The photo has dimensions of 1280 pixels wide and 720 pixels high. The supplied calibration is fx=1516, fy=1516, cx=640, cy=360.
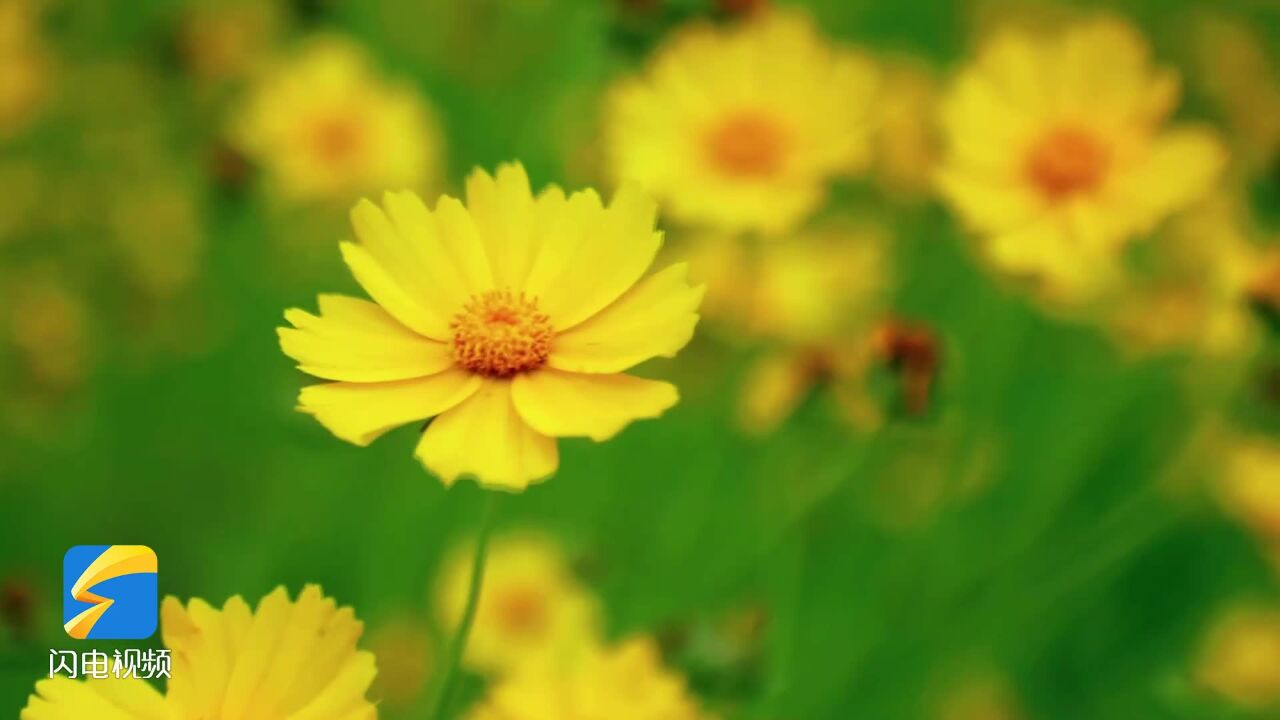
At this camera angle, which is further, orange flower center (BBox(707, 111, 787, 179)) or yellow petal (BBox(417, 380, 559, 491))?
orange flower center (BBox(707, 111, 787, 179))

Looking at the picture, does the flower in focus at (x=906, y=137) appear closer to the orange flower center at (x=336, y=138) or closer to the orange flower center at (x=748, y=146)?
the orange flower center at (x=748, y=146)

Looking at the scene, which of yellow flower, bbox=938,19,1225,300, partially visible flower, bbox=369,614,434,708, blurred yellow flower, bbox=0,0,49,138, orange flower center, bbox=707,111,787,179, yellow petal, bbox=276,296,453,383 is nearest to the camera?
yellow petal, bbox=276,296,453,383

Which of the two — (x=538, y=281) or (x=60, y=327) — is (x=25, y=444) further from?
(x=538, y=281)

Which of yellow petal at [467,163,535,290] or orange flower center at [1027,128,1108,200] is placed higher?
orange flower center at [1027,128,1108,200]

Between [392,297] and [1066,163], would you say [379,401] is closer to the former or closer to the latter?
[392,297]

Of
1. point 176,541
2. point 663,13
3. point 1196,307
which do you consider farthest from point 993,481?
point 176,541

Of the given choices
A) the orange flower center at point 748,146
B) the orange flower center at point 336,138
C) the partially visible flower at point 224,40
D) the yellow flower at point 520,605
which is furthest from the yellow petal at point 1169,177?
the partially visible flower at point 224,40

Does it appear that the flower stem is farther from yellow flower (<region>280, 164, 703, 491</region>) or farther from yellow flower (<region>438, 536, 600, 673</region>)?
yellow flower (<region>438, 536, 600, 673</region>)

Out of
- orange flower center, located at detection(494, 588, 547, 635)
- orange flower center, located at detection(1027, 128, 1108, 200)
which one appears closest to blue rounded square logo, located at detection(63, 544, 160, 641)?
orange flower center, located at detection(494, 588, 547, 635)

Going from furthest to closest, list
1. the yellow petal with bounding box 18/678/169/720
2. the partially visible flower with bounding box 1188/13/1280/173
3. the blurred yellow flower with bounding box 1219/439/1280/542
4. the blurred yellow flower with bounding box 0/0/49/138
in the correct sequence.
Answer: the partially visible flower with bounding box 1188/13/1280/173 < the blurred yellow flower with bounding box 0/0/49/138 < the blurred yellow flower with bounding box 1219/439/1280/542 < the yellow petal with bounding box 18/678/169/720
